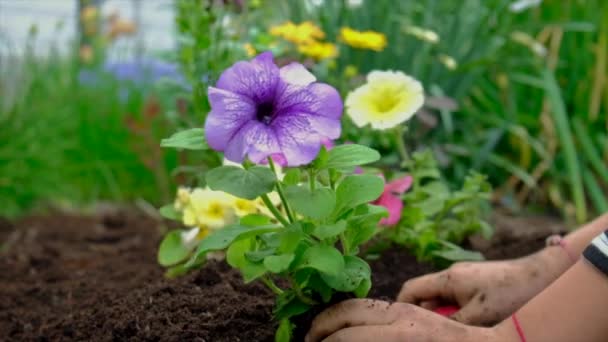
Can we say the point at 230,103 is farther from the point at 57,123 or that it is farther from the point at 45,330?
the point at 57,123

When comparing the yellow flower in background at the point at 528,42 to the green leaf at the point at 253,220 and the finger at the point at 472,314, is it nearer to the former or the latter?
the finger at the point at 472,314

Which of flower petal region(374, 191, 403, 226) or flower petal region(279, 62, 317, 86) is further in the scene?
flower petal region(374, 191, 403, 226)

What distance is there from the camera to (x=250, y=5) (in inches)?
88.8

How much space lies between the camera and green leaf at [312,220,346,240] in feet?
3.63

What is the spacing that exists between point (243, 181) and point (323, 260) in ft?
0.50

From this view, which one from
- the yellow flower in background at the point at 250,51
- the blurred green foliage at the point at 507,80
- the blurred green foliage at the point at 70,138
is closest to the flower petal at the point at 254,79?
the yellow flower in background at the point at 250,51

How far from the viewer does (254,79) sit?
1113 mm

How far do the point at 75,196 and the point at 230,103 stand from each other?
301cm

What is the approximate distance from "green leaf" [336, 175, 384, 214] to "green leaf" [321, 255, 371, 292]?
82 millimetres

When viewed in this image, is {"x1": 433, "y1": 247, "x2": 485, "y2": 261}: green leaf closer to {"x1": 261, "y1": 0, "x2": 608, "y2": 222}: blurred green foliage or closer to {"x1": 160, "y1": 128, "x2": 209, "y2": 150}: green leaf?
{"x1": 160, "y1": 128, "x2": 209, "y2": 150}: green leaf

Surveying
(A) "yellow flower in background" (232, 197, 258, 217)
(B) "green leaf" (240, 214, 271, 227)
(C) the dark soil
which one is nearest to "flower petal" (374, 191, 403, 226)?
(C) the dark soil

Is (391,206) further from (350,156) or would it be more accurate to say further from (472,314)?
(350,156)

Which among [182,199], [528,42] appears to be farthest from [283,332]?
[528,42]

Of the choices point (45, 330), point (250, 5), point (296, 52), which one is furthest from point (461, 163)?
point (45, 330)
